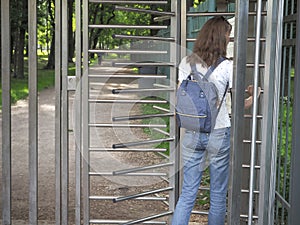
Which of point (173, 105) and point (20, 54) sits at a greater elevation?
point (20, 54)

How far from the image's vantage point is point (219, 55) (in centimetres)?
379

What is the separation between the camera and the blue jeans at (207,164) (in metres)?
3.88

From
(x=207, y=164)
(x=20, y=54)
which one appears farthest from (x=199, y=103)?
(x=20, y=54)

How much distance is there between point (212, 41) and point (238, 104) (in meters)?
1.60

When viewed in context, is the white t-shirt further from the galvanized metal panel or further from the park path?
the park path

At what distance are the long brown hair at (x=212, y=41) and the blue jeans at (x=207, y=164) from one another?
495mm

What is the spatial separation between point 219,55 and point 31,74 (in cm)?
137

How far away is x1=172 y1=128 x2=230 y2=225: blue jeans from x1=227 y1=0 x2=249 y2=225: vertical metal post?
1.58 meters

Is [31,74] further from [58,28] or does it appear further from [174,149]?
[174,149]

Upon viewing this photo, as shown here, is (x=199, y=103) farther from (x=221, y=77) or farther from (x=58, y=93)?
(x=58, y=93)

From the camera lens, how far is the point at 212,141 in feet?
12.7

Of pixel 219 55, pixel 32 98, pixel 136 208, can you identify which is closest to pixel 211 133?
pixel 219 55

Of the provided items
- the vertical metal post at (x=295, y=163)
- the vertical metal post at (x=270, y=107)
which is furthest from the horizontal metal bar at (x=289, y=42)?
the vertical metal post at (x=270, y=107)

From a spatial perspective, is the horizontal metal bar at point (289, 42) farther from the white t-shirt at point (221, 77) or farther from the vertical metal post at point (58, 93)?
the vertical metal post at point (58, 93)
